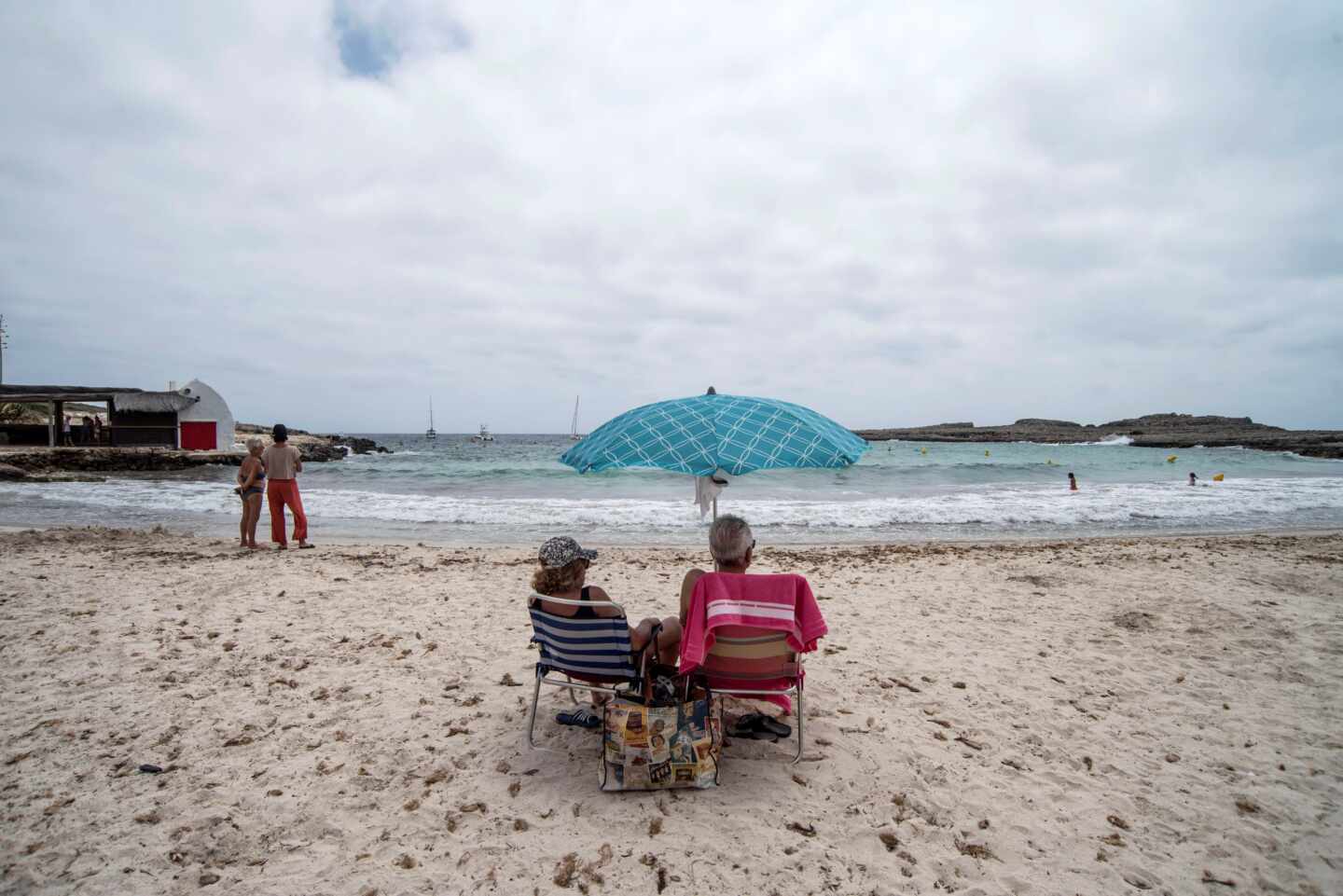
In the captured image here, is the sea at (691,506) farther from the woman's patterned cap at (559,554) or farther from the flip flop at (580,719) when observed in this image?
the woman's patterned cap at (559,554)

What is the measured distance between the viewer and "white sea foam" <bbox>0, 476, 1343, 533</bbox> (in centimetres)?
1523

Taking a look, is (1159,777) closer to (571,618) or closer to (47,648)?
(571,618)

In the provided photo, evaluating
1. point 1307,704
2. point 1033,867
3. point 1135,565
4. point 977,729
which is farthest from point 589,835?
point 1135,565

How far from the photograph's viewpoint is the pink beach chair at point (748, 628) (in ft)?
10.8

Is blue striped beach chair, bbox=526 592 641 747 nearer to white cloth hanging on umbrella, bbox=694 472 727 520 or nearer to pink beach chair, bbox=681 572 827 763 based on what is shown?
pink beach chair, bbox=681 572 827 763

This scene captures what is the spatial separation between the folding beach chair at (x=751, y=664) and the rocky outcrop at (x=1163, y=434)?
5938 cm

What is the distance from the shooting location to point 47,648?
508 cm

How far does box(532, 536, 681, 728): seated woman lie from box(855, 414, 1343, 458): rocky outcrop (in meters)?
59.7

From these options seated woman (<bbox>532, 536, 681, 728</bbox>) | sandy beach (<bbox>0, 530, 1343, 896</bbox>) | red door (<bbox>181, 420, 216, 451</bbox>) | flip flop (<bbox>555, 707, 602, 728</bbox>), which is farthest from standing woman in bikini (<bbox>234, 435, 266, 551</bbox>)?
red door (<bbox>181, 420, 216, 451</bbox>)

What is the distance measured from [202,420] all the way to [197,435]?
80 centimetres

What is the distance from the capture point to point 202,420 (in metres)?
31.9

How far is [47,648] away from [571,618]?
188 inches

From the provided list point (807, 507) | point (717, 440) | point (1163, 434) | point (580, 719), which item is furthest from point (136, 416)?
point (1163, 434)

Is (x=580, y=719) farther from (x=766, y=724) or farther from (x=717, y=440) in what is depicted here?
(x=717, y=440)
